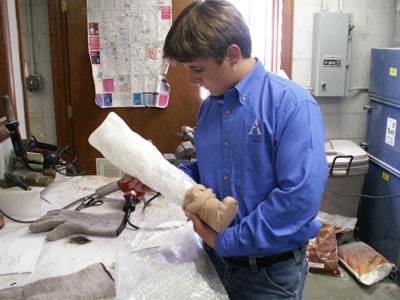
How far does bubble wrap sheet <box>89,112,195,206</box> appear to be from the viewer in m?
1.06

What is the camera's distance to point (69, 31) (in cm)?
283

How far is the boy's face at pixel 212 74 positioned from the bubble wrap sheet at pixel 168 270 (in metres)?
0.43

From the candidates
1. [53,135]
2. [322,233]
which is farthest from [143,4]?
[322,233]

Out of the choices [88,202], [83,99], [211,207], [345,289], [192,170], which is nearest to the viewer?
[211,207]

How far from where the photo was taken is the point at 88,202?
1.60m

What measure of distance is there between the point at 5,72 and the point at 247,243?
150 cm

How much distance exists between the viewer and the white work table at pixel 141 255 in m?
0.92

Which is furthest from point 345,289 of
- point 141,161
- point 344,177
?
point 141,161

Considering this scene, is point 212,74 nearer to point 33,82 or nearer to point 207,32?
point 207,32

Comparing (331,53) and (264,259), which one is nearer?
(264,259)

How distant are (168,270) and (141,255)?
0.49ft

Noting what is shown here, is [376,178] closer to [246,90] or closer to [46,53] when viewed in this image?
[246,90]

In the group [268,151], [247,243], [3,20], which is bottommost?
[247,243]

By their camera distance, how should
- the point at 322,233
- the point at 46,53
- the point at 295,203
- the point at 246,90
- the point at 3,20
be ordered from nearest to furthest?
1. the point at 295,203
2. the point at 246,90
3. the point at 3,20
4. the point at 322,233
5. the point at 46,53
